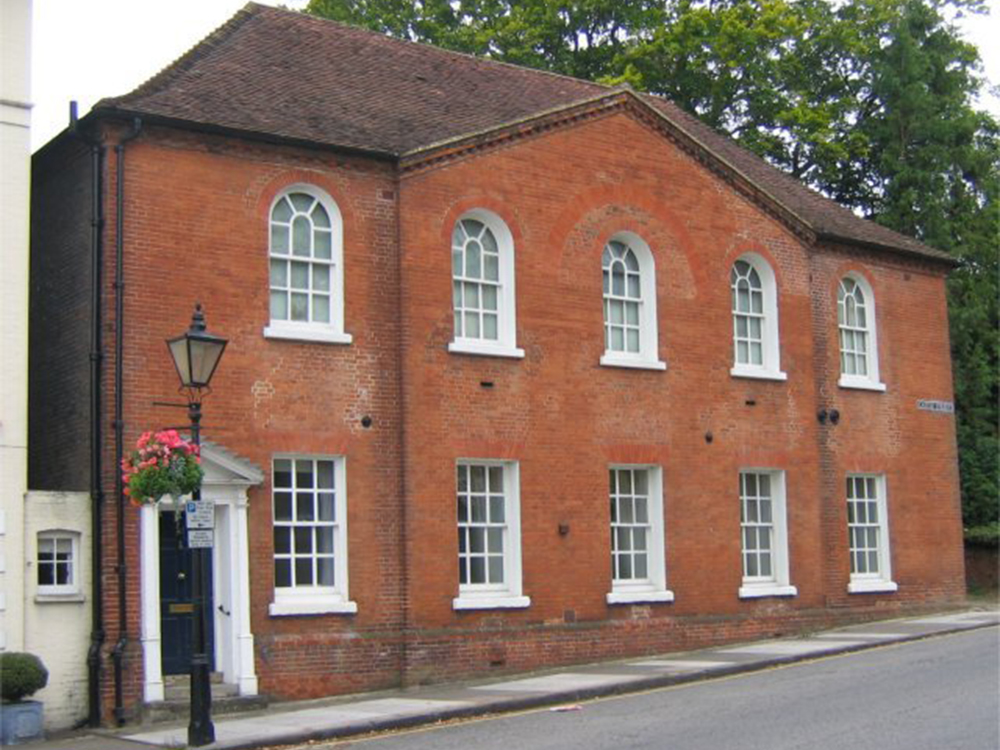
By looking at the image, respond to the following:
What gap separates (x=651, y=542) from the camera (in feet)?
77.5

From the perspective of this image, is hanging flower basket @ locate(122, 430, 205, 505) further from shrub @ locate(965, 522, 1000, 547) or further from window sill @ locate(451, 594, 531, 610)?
shrub @ locate(965, 522, 1000, 547)

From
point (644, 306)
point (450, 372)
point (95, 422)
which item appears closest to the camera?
point (95, 422)

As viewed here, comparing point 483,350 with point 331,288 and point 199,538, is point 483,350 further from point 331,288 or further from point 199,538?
point 199,538

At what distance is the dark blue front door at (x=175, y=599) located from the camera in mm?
18766

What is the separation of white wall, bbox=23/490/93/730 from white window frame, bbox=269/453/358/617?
2479mm

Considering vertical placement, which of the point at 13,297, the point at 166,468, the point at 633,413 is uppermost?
the point at 13,297

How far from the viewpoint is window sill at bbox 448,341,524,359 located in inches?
843

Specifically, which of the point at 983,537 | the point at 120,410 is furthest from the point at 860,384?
the point at 120,410

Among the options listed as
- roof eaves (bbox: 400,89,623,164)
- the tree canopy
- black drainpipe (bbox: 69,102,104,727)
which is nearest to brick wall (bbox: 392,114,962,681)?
roof eaves (bbox: 400,89,623,164)

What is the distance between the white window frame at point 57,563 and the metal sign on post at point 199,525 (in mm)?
3362

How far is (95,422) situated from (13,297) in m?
1.85

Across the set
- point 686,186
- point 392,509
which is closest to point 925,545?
point 686,186

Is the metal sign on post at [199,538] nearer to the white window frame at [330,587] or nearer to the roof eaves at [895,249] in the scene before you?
the white window frame at [330,587]

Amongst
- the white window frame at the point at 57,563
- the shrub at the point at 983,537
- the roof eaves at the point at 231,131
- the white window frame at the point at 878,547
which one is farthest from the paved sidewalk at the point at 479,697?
the shrub at the point at 983,537
